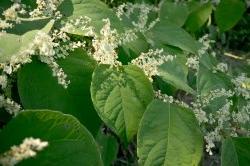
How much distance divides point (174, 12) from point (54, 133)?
1.16 metres

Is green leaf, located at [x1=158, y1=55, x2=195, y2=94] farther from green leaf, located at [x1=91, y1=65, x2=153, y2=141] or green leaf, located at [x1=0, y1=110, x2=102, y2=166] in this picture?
green leaf, located at [x1=0, y1=110, x2=102, y2=166]

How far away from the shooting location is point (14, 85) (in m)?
1.02

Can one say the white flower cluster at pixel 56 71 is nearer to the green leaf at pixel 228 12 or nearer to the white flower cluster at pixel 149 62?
the white flower cluster at pixel 149 62

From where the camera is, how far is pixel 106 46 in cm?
101

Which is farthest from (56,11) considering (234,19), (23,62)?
(234,19)

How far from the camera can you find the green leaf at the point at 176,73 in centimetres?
108

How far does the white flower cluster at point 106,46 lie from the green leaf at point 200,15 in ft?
3.25

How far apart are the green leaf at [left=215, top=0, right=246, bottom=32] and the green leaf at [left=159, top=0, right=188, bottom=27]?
132mm

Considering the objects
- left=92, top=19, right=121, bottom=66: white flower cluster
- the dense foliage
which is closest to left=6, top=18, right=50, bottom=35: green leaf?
the dense foliage

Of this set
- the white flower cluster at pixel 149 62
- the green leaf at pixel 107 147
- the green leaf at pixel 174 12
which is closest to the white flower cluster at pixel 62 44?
the white flower cluster at pixel 149 62

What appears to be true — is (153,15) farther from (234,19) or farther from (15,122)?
(15,122)

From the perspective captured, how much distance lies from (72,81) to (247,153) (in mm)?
406

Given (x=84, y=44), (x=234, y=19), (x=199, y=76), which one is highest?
(x=84, y=44)

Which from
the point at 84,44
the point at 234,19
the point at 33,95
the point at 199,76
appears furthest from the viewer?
the point at 234,19
